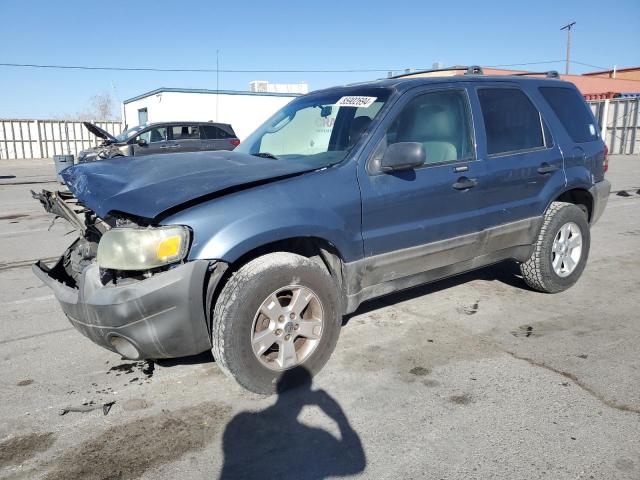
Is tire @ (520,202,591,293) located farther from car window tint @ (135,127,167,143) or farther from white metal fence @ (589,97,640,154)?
white metal fence @ (589,97,640,154)

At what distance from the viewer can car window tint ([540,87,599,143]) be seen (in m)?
4.68

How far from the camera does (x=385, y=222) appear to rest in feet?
11.2

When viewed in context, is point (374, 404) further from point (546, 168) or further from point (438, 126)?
point (546, 168)

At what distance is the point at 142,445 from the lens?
259 cm

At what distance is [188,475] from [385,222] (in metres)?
1.90

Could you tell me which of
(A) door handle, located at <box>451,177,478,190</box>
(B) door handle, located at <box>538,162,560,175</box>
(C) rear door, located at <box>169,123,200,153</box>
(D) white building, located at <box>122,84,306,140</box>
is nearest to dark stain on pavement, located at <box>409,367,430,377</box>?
(A) door handle, located at <box>451,177,478,190</box>

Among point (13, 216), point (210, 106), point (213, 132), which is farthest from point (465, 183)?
point (210, 106)

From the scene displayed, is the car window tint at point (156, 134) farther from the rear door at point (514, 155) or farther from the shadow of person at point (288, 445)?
the shadow of person at point (288, 445)

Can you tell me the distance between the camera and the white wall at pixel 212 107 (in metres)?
27.0

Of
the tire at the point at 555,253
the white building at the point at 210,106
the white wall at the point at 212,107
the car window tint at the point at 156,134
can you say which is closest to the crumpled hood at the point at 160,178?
the tire at the point at 555,253

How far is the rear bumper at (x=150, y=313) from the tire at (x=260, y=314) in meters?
0.13

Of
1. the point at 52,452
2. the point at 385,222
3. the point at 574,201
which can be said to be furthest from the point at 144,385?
the point at 574,201

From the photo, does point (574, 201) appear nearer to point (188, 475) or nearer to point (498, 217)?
point (498, 217)

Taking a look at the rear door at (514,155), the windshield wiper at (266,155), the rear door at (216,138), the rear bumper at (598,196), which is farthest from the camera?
the rear door at (216,138)
